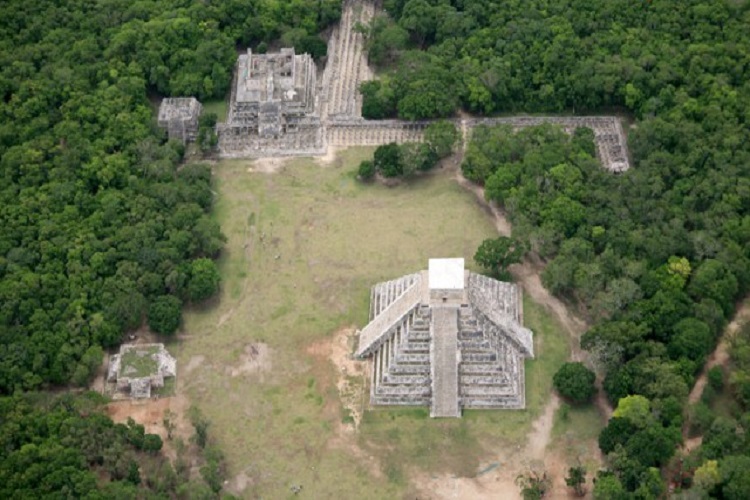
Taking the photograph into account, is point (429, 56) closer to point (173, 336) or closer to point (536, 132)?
point (536, 132)

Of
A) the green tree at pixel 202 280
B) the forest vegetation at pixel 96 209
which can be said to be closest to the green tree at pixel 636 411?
the forest vegetation at pixel 96 209

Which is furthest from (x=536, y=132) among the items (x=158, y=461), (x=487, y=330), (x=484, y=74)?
(x=158, y=461)

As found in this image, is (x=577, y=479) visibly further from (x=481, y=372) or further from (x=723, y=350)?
(x=723, y=350)

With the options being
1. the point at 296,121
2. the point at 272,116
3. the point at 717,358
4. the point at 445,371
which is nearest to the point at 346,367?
the point at 445,371

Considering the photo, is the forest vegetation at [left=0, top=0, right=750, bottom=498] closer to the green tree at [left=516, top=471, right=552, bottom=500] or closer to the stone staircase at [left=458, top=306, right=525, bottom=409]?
the green tree at [left=516, top=471, right=552, bottom=500]

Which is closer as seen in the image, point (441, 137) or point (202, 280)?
point (202, 280)

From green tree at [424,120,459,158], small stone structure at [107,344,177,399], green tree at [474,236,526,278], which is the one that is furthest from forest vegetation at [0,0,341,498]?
green tree at [474,236,526,278]
